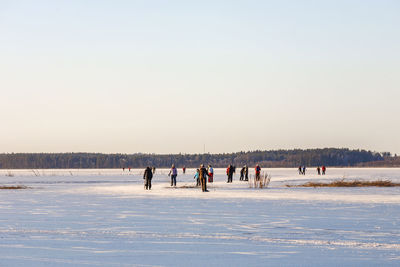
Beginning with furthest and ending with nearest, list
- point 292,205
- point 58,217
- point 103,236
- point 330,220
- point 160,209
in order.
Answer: point 292,205 < point 160,209 < point 58,217 < point 330,220 < point 103,236

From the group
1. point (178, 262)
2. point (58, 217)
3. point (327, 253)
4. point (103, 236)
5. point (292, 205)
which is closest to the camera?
point (178, 262)

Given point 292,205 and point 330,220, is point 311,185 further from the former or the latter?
point 330,220

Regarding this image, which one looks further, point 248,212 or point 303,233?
point 248,212

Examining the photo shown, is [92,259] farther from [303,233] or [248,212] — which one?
[248,212]

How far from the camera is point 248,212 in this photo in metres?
15.6

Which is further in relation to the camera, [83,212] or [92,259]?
[83,212]

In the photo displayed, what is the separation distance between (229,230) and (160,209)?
5445 millimetres

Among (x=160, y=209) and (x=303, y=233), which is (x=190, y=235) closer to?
(x=303, y=233)

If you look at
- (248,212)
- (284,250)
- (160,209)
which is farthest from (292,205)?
(284,250)

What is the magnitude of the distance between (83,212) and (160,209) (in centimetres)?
217

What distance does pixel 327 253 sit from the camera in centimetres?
863

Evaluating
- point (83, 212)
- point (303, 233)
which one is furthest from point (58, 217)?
point (303, 233)

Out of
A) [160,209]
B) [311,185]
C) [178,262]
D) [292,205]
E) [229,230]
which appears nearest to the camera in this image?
[178,262]

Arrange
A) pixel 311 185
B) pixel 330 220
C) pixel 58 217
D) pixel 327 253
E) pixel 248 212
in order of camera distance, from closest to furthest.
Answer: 1. pixel 327 253
2. pixel 330 220
3. pixel 58 217
4. pixel 248 212
5. pixel 311 185
